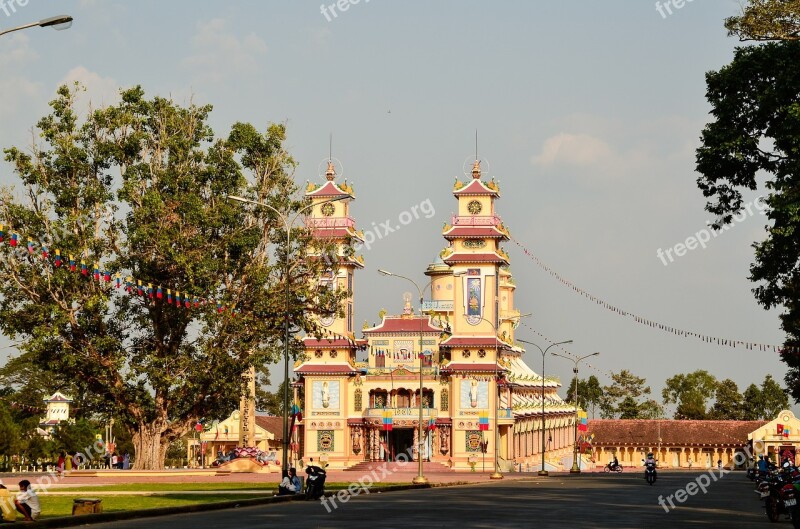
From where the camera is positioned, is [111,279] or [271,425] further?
[271,425]

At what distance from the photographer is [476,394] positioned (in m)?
86.8

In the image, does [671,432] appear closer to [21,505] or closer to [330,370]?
[330,370]

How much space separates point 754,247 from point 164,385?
31789 mm

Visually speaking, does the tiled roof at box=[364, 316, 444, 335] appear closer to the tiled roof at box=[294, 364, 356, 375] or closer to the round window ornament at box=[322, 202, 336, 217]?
the tiled roof at box=[294, 364, 356, 375]

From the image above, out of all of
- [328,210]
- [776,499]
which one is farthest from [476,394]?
[776,499]

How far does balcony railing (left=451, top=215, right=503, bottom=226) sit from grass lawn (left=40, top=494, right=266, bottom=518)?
170ft

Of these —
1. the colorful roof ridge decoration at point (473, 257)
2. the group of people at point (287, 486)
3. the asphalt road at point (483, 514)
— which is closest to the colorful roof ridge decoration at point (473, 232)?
the colorful roof ridge decoration at point (473, 257)

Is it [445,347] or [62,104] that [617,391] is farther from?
[62,104]

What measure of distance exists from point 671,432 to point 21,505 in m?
109

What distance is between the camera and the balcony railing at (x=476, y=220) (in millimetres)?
87625

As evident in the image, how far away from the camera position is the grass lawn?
28.8 meters

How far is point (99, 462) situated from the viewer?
8881cm

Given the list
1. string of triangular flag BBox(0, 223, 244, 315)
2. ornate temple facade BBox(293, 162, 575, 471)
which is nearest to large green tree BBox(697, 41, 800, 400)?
string of triangular flag BBox(0, 223, 244, 315)

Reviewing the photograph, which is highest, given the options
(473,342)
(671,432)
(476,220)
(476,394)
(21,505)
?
(476,220)
